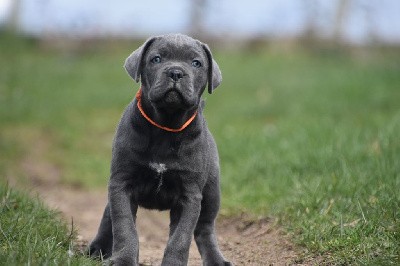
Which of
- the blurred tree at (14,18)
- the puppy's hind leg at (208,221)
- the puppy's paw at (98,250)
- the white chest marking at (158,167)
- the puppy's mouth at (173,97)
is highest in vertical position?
the puppy's mouth at (173,97)

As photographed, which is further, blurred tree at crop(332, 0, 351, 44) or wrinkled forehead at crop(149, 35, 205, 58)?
blurred tree at crop(332, 0, 351, 44)

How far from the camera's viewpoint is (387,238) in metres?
4.39

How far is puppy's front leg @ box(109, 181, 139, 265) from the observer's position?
4.06m

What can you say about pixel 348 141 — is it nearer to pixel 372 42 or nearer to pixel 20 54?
pixel 372 42

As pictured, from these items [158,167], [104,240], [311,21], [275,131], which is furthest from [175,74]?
[311,21]

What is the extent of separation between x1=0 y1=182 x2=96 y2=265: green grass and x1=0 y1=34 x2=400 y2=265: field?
0.10 metres

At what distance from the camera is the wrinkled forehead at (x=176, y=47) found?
14.2 ft

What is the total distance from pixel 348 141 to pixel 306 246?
3.02m

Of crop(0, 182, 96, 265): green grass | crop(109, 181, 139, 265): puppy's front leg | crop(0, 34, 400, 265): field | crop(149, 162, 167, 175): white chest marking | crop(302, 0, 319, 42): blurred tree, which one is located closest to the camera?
crop(0, 182, 96, 265): green grass

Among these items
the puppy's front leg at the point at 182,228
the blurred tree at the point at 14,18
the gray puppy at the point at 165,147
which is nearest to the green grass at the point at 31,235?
the gray puppy at the point at 165,147

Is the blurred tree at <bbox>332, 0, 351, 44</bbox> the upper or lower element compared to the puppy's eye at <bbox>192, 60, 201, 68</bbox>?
lower

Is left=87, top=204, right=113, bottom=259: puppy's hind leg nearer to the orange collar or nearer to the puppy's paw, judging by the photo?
the puppy's paw

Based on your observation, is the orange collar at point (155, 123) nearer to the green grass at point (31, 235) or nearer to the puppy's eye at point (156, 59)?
the puppy's eye at point (156, 59)

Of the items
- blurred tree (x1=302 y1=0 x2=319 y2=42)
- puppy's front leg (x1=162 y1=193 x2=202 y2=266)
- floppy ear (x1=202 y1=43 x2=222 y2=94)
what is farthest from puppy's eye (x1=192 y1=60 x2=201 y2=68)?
blurred tree (x1=302 y1=0 x2=319 y2=42)
